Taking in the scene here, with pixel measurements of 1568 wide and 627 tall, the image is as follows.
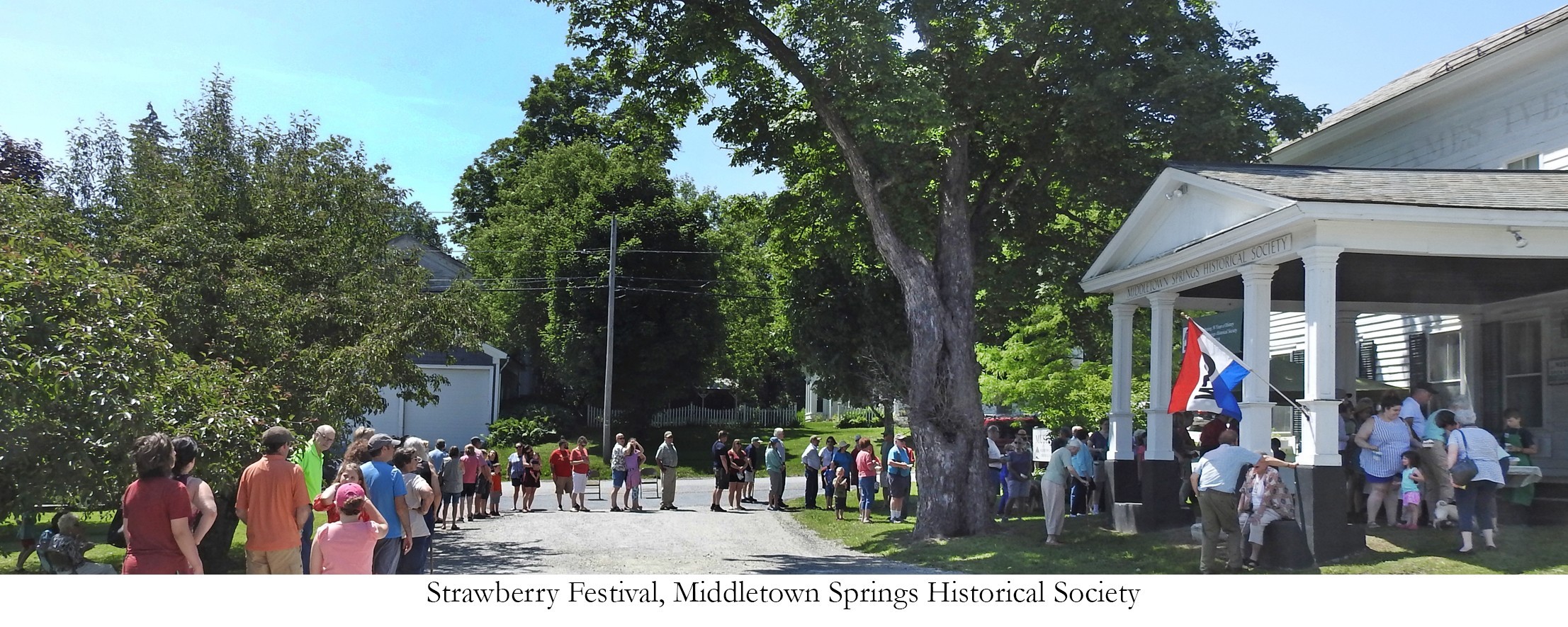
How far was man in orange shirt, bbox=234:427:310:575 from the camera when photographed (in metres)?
8.38

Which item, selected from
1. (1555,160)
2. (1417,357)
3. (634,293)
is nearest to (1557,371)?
(1417,357)

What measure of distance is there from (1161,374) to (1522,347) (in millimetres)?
6675

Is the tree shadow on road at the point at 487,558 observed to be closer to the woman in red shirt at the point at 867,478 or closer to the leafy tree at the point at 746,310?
the woman in red shirt at the point at 867,478

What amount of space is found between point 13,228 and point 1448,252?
13.4 meters

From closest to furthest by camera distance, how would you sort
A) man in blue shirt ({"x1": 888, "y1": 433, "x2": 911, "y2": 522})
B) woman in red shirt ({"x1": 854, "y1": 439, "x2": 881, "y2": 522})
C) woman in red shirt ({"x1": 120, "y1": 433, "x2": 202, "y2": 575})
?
woman in red shirt ({"x1": 120, "y1": 433, "x2": 202, "y2": 575}), man in blue shirt ({"x1": 888, "y1": 433, "x2": 911, "y2": 522}), woman in red shirt ({"x1": 854, "y1": 439, "x2": 881, "y2": 522})

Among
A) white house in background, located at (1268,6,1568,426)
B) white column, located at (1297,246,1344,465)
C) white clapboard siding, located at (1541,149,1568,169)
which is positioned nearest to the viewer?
white column, located at (1297,246,1344,465)

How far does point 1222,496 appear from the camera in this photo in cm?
1146

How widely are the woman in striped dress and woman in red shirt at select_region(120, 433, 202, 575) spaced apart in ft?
36.7

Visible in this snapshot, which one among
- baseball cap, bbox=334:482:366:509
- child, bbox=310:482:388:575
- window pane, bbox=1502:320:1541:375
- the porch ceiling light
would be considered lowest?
child, bbox=310:482:388:575

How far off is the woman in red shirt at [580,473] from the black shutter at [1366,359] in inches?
594

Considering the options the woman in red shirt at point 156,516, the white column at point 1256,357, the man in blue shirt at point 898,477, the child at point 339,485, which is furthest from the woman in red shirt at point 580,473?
the woman in red shirt at point 156,516

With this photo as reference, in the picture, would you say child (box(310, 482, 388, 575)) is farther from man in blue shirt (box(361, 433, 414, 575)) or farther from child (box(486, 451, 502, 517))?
child (box(486, 451, 502, 517))

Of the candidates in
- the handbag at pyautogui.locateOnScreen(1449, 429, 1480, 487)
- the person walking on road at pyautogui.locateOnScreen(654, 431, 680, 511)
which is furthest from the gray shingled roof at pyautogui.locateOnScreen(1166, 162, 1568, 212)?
the person walking on road at pyautogui.locateOnScreen(654, 431, 680, 511)

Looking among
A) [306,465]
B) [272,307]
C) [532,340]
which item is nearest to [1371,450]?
[306,465]
